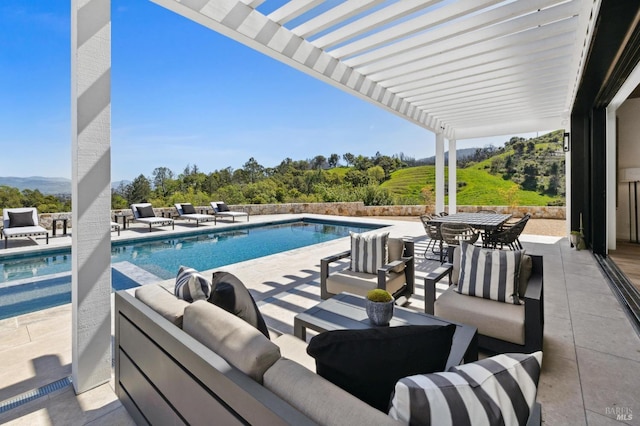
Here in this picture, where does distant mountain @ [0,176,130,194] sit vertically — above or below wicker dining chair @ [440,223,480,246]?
above

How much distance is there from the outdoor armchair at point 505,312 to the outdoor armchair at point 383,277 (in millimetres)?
525

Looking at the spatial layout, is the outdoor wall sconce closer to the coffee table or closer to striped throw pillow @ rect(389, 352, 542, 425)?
the coffee table

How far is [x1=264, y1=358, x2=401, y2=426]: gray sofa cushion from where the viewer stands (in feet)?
2.67

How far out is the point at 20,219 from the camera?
798 cm

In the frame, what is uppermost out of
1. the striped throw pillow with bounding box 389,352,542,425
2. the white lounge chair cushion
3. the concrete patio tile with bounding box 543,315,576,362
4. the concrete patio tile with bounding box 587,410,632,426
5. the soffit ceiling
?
the soffit ceiling

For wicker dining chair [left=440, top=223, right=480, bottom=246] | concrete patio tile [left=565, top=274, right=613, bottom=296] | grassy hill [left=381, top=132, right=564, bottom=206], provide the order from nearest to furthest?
1. concrete patio tile [left=565, top=274, right=613, bottom=296]
2. wicker dining chair [left=440, top=223, right=480, bottom=246]
3. grassy hill [left=381, top=132, right=564, bottom=206]

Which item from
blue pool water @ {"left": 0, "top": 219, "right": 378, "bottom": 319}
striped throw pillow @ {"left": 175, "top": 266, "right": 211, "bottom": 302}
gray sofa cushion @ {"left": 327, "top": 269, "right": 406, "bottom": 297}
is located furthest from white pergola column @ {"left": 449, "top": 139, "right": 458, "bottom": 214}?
striped throw pillow @ {"left": 175, "top": 266, "right": 211, "bottom": 302}

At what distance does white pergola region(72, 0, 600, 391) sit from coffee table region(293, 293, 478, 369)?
1.45 meters

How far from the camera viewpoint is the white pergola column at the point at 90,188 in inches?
79.0

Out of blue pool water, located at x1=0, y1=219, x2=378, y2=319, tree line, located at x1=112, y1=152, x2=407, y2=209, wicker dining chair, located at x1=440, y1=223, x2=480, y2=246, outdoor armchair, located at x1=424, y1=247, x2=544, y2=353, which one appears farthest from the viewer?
tree line, located at x1=112, y1=152, x2=407, y2=209

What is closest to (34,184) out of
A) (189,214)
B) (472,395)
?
(189,214)

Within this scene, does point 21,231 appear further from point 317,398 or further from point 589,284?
point 589,284

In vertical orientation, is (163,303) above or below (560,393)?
above

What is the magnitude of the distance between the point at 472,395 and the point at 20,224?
35.4ft
